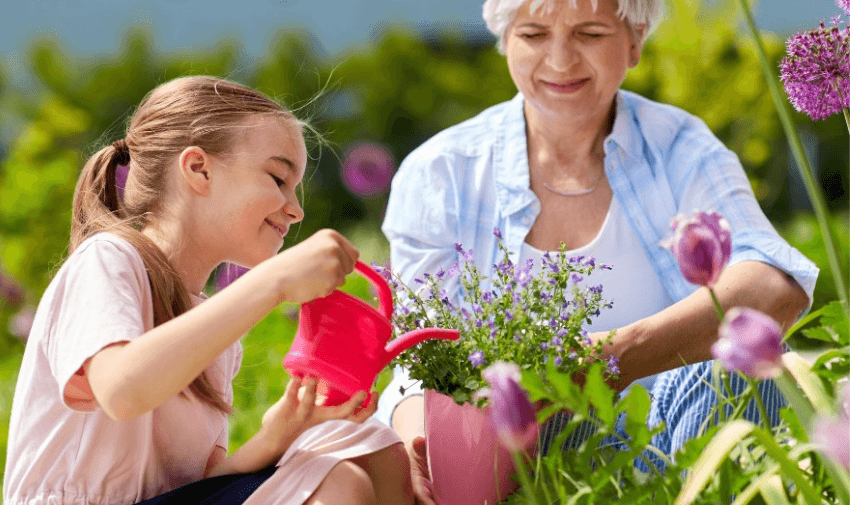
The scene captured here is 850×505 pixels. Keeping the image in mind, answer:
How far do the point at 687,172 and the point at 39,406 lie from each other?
1569 mm

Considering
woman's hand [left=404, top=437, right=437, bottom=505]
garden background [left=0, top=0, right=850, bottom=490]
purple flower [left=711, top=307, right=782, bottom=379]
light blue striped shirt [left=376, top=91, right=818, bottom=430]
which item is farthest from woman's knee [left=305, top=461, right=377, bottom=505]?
garden background [left=0, top=0, right=850, bottom=490]

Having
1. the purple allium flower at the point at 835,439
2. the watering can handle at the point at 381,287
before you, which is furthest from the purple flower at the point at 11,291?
the purple allium flower at the point at 835,439

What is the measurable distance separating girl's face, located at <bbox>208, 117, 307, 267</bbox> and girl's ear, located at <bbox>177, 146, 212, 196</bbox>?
0.01 meters

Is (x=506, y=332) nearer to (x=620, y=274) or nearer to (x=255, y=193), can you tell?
(x=255, y=193)

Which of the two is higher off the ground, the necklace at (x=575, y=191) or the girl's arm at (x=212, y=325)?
the girl's arm at (x=212, y=325)

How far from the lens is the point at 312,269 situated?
147 cm

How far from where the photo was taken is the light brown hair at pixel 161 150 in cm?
189

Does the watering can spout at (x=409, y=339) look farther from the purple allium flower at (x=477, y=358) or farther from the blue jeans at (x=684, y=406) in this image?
the blue jeans at (x=684, y=406)

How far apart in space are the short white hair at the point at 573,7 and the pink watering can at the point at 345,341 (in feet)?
3.43

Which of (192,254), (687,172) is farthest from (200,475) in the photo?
(687,172)

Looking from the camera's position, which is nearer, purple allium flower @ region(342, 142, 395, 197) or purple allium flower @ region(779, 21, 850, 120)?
purple allium flower @ region(779, 21, 850, 120)

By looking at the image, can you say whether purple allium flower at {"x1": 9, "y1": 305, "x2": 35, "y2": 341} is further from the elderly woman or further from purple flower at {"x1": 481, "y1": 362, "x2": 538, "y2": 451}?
purple flower at {"x1": 481, "y1": 362, "x2": 538, "y2": 451}

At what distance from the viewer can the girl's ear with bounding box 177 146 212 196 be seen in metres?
1.86

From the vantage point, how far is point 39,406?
1.76 metres
